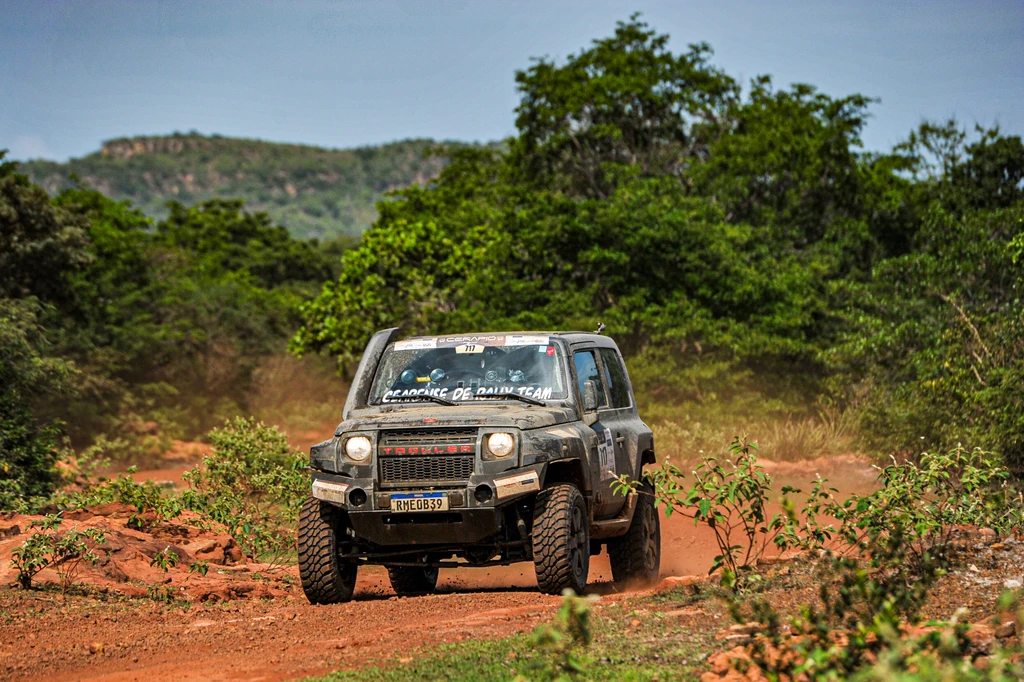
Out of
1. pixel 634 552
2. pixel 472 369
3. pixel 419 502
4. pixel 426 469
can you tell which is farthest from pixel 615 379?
pixel 419 502

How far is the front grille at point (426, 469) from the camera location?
315 inches

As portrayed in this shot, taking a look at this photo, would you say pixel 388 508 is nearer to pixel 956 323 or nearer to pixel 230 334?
pixel 956 323

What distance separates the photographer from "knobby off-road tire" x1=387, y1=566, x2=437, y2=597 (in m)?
10.0

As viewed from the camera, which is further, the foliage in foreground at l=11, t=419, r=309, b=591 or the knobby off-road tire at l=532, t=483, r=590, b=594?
the foliage in foreground at l=11, t=419, r=309, b=591

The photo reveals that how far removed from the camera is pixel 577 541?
26.6 feet

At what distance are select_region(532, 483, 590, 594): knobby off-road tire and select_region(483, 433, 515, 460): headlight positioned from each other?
403mm

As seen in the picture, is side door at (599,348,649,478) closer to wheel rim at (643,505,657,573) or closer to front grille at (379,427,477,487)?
wheel rim at (643,505,657,573)

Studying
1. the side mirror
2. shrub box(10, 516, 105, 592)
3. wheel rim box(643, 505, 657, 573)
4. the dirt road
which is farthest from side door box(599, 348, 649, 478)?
shrub box(10, 516, 105, 592)

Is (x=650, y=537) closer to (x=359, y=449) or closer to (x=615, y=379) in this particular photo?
(x=615, y=379)

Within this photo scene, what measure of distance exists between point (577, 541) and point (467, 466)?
3.06 feet

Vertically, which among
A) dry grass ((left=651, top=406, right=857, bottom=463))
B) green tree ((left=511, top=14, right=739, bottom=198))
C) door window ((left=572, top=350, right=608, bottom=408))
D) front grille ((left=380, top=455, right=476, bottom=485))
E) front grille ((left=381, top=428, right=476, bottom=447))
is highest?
green tree ((left=511, top=14, right=739, bottom=198))

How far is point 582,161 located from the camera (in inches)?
1302

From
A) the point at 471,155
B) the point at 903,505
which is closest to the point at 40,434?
the point at 903,505

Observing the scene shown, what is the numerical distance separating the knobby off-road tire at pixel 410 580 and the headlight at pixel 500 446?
90.1 inches
